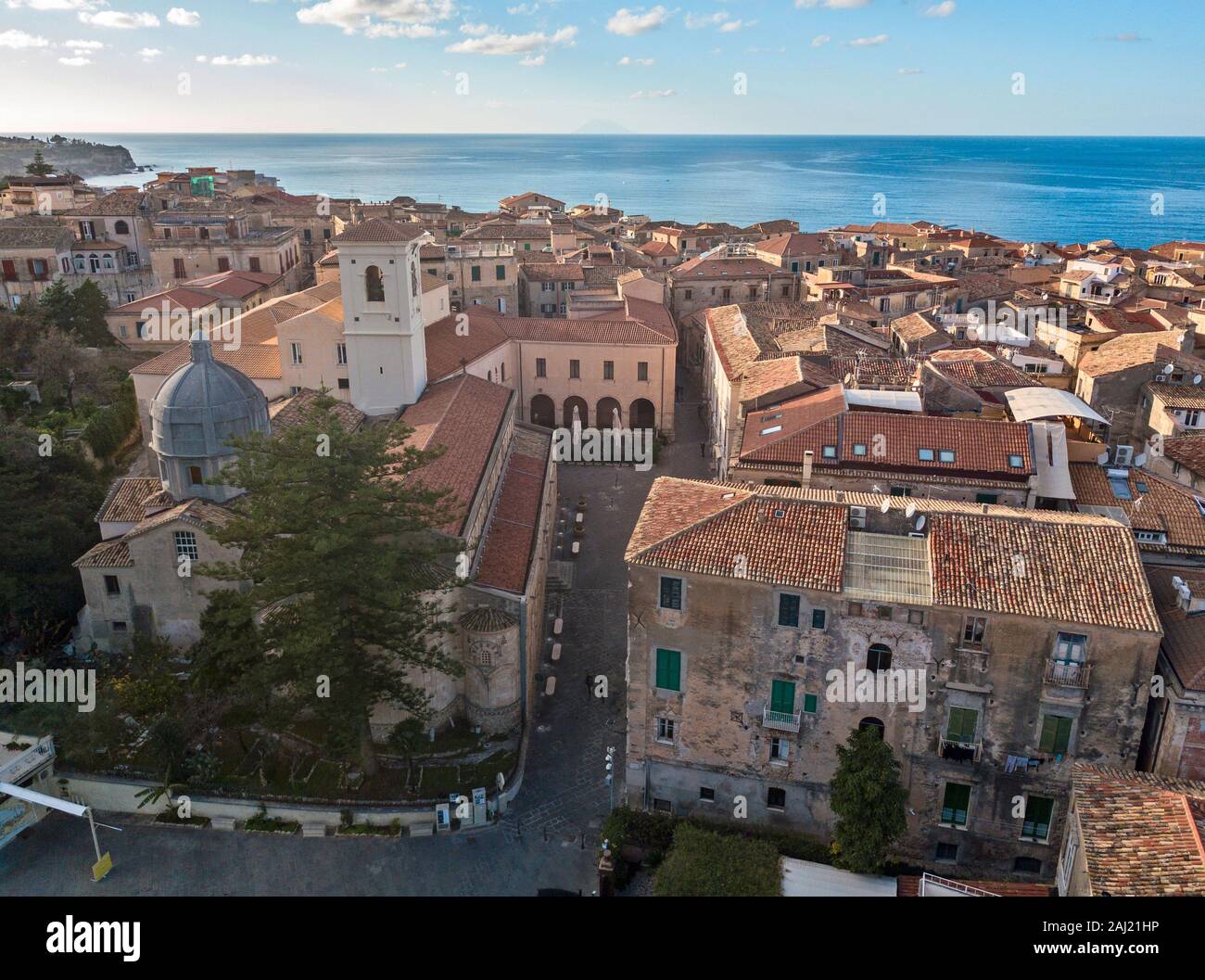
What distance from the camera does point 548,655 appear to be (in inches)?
1229

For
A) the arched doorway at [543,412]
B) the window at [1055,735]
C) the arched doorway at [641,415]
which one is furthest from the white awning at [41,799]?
the arched doorway at [641,415]

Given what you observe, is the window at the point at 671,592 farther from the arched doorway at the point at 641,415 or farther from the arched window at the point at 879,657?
the arched doorway at the point at 641,415

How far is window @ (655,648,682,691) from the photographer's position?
22078 mm

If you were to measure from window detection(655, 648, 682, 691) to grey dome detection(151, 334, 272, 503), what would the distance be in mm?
16605

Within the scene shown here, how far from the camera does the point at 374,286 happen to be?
3725 cm

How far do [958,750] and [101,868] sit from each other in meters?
20.4

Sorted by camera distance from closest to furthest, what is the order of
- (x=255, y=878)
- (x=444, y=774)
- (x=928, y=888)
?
(x=928, y=888) < (x=255, y=878) < (x=444, y=774)

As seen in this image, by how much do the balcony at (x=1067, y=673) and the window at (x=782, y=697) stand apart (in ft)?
17.9

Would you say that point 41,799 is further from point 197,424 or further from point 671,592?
point 671,592

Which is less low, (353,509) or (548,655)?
(353,509)

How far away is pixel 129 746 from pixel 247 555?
7840 mm

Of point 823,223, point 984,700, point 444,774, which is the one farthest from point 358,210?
point 823,223

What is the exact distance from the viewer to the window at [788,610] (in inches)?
820

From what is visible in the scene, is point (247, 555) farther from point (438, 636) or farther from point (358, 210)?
point (358, 210)
